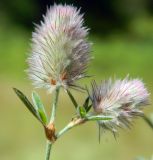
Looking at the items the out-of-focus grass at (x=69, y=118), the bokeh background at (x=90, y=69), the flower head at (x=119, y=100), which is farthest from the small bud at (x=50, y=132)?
the bokeh background at (x=90, y=69)

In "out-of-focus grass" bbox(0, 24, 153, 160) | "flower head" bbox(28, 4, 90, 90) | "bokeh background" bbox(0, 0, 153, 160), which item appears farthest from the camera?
"bokeh background" bbox(0, 0, 153, 160)

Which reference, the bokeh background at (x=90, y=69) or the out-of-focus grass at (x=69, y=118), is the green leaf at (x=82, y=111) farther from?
the bokeh background at (x=90, y=69)

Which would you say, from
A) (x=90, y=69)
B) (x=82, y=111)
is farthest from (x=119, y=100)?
(x=90, y=69)

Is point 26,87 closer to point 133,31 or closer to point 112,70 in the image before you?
point 112,70

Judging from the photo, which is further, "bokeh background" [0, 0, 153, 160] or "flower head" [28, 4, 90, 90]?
"bokeh background" [0, 0, 153, 160]

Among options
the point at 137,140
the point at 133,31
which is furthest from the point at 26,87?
the point at 133,31

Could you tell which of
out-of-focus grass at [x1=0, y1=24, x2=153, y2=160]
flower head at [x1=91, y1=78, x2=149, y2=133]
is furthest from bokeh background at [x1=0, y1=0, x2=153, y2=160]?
flower head at [x1=91, y1=78, x2=149, y2=133]

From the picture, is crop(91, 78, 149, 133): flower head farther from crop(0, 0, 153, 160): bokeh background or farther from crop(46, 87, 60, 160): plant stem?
crop(0, 0, 153, 160): bokeh background
